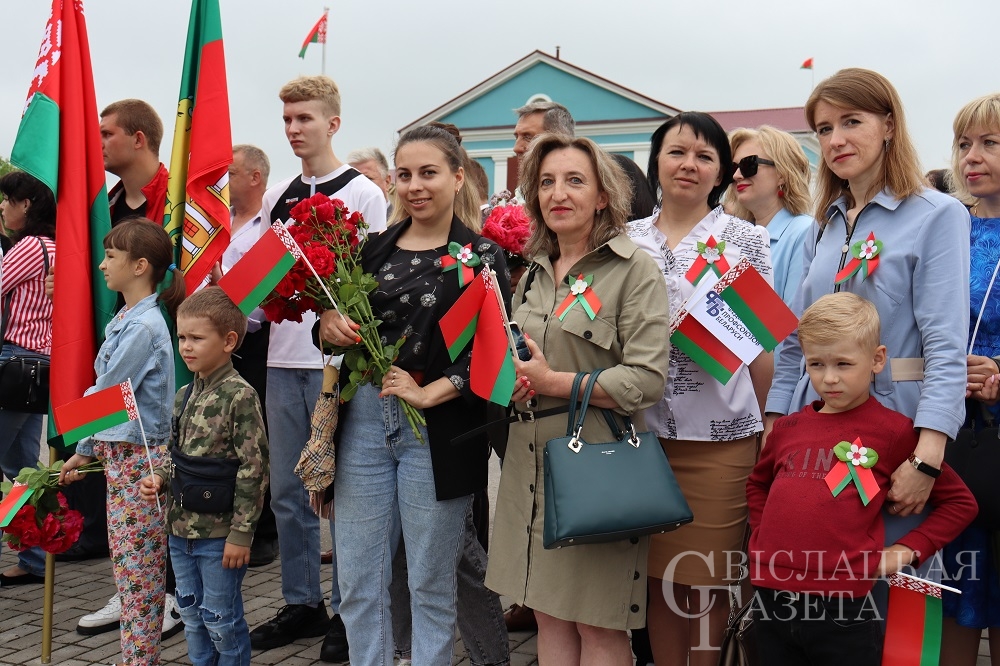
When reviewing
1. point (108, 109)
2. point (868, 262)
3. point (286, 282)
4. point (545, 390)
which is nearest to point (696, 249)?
point (868, 262)

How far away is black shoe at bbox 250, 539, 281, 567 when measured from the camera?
589 centimetres

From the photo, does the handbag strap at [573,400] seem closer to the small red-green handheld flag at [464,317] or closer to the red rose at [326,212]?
the small red-green handheld flag at [464,317]

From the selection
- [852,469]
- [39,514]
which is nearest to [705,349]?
[852,469]

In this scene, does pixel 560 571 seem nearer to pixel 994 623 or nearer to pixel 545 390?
pixel 545 390

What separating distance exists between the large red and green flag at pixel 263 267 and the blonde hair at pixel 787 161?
2700 millimetres

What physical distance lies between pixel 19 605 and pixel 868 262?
480 centimetres

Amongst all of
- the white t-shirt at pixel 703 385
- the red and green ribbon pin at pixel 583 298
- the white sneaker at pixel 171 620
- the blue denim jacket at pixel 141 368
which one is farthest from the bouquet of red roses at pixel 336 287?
the white sneaker at pixel 171 620

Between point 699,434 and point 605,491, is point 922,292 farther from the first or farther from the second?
point 605,491

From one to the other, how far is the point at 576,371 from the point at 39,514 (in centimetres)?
267

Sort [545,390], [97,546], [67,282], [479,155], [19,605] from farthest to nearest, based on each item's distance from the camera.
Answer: [479,155]
[97,546]
[19,605]
[67,282]
[545,390]

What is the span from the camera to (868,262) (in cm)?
293

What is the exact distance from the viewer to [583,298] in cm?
306

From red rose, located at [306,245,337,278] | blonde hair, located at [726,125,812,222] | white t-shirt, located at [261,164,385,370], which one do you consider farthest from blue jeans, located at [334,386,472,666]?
blonde hair, located at [726,125,812,222]

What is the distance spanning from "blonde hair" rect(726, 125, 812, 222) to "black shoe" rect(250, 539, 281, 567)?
3791 millimetres
